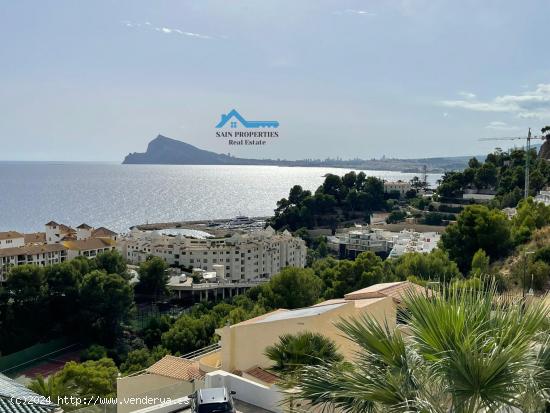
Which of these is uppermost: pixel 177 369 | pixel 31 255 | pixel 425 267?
pixel 425 267

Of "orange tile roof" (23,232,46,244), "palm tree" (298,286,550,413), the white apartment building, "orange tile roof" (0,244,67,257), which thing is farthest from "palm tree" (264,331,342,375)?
"orange tile roof" (23,232,46,244)

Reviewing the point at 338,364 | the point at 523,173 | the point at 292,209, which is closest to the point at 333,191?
the point at 292,209

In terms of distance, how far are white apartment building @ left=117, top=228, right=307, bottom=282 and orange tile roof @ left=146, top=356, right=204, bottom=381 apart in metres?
40.1

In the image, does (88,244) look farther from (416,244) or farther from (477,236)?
(477,236)

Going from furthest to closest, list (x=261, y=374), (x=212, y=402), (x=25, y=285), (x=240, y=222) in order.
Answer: (x=240, y=222)
(x=25, y=285)
(x=261, y=374)
(x=212, y=402)

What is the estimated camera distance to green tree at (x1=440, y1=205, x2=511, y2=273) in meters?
22.5

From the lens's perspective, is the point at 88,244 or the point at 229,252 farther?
the point at 229,252

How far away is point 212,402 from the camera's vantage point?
5523 millimetres

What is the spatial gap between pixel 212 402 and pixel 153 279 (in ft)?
127

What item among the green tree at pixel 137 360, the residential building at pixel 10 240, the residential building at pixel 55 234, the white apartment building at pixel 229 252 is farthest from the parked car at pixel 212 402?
the residential building at pixel 55 234

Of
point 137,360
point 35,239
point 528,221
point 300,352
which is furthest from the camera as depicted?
point 35,239

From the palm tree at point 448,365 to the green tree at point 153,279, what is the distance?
4056cm

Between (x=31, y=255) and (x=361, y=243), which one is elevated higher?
(x=361, y=243)

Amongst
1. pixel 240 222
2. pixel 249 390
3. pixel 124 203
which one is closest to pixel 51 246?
pixel 249 390
